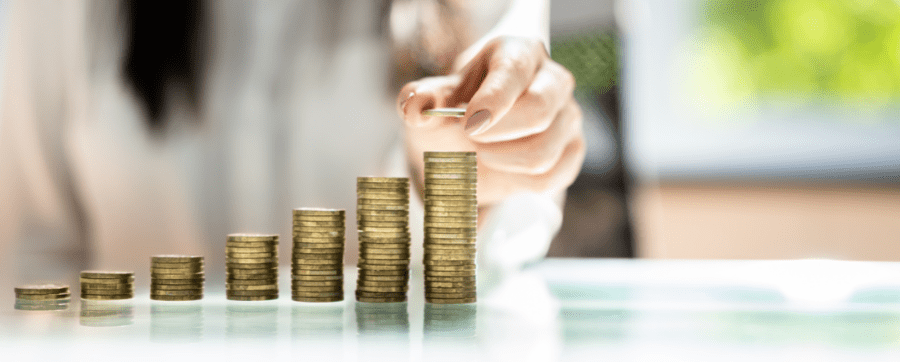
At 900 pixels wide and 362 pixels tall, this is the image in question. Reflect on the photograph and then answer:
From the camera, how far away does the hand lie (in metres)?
1.97

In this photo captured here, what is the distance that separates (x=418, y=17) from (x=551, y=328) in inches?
86.4

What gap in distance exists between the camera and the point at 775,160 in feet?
16.4

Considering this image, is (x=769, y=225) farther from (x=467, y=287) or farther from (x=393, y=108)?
(x=467, y=287)

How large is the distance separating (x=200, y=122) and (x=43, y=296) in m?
1.42

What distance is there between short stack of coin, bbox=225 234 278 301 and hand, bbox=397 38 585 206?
19.7 inches

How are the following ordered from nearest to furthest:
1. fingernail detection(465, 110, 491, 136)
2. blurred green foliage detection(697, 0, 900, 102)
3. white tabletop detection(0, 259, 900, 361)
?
white tabletop detection(0, 259, 900, 361) < fingernail detection(465, 110, 491, 136) < blurred green foliage detection(697, 0, 900, 102)

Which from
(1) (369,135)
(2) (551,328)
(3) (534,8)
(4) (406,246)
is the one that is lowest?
(2) (551,328)

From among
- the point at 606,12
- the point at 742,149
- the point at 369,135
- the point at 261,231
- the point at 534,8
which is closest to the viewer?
the point at 534,8

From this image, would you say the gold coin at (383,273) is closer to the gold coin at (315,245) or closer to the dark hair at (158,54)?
the gold coin at (315,245)

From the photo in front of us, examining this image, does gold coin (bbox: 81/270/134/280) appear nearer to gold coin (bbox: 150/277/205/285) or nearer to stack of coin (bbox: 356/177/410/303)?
gold coin (bbox: 150/277/205/285)

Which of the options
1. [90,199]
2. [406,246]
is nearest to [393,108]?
[90,199]

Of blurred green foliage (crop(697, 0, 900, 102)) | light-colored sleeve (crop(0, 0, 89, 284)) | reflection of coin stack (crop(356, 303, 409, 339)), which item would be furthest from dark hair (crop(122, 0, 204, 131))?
blurred green foliage (crop(697, 0, 900, 102))

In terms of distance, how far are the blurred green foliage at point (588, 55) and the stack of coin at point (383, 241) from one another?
338 cm

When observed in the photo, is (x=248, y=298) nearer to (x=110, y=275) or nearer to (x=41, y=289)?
(x=110, y=275)
